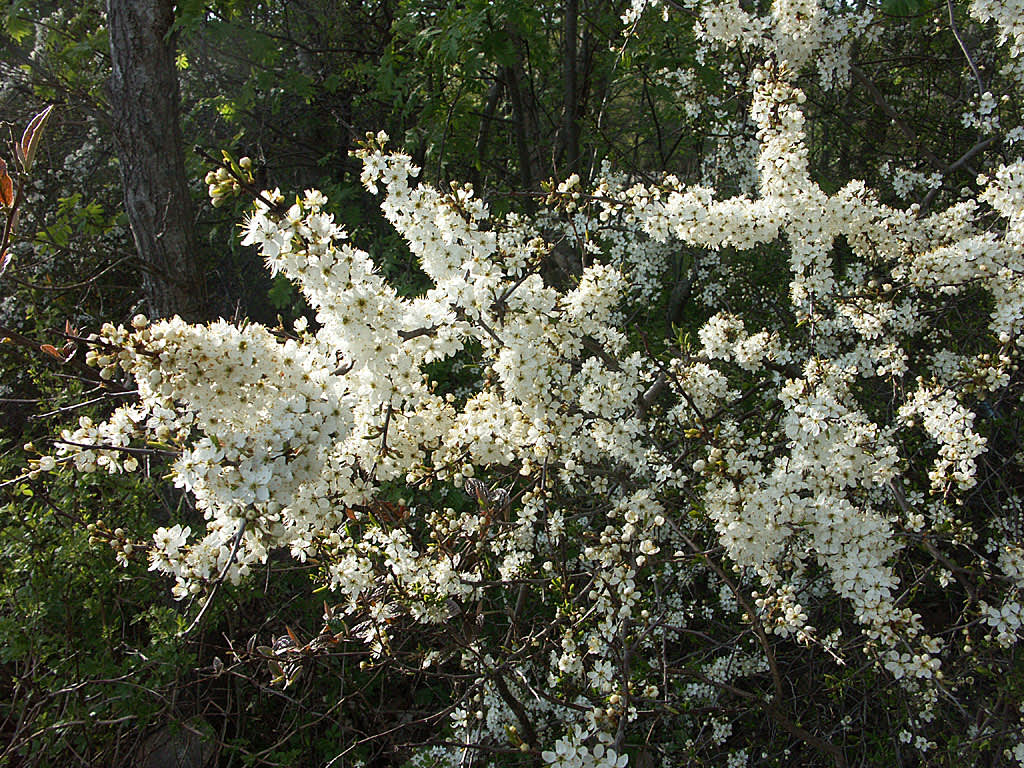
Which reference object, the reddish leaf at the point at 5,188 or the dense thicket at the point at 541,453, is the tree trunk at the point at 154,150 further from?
the reddish leaf at the point at 5,188

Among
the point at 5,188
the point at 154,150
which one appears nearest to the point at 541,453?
the point at 5,188

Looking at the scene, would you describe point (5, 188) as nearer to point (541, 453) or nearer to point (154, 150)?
point (541, 453)

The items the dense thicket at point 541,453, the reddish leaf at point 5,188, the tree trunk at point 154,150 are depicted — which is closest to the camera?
the reddish leaf at point 5,188

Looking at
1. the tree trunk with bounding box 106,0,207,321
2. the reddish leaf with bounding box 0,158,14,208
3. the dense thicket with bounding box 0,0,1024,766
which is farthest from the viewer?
the tree trunk with bounding box 106,0,207,321

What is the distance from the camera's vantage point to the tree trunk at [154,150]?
4.11 meters

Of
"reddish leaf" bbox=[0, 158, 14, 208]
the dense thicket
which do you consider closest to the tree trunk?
the dense thicket

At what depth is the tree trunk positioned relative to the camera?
4.11 m

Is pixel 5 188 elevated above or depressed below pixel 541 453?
above

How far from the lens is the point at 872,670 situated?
3.32m

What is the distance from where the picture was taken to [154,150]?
4.25 metres

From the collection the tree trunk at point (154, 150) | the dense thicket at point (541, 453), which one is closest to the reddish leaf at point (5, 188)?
the dense thicket at point (541, 453)

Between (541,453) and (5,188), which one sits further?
(541,453)

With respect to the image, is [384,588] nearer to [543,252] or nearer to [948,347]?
[543,252]

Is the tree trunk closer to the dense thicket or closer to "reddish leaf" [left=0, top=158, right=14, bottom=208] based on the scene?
the dense thicket
